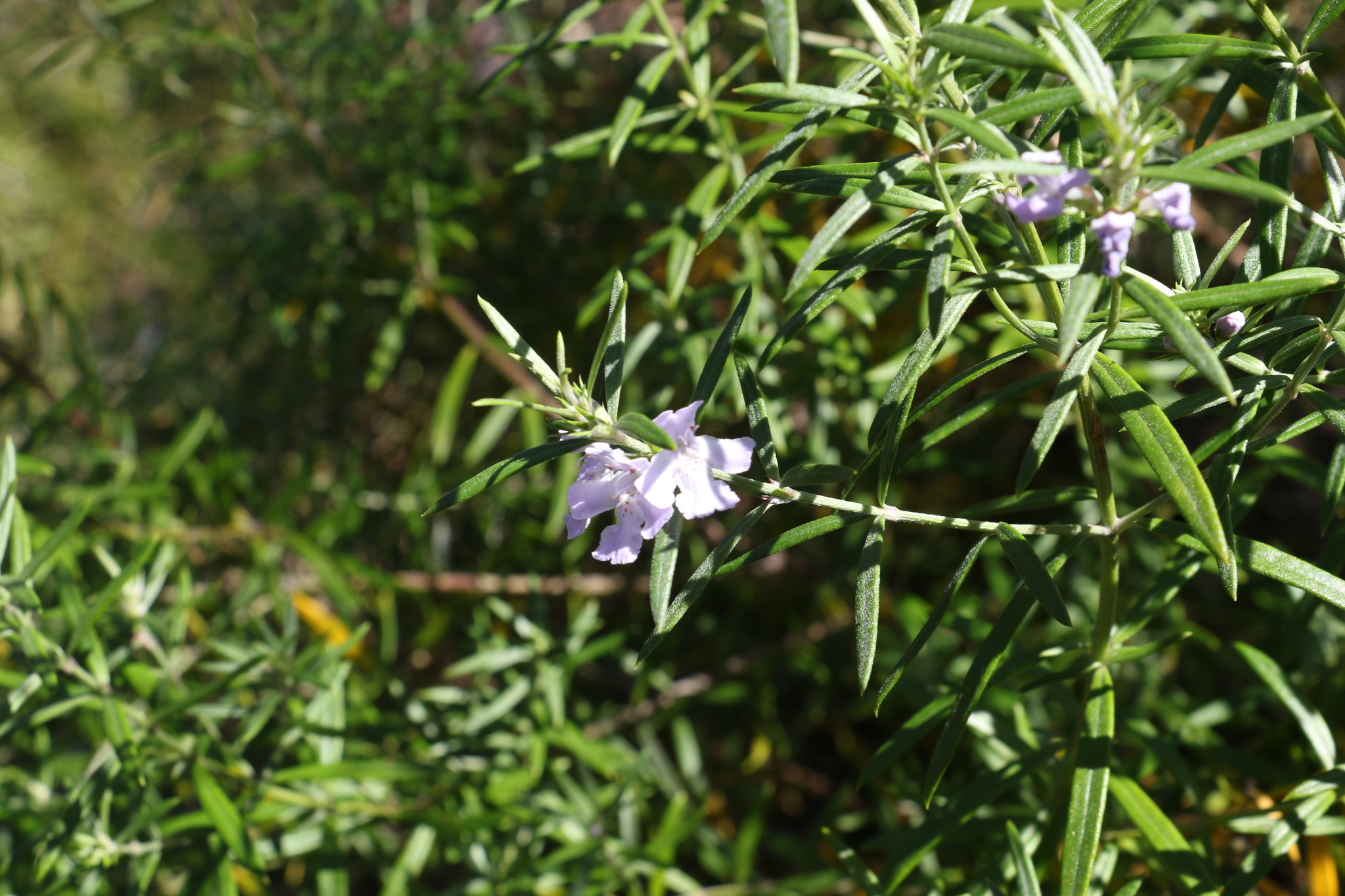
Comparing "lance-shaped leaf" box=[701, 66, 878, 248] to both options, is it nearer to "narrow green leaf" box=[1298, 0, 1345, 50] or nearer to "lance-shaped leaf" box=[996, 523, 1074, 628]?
"lance-shaped leaf" box=[996, 523, 1074, 628]

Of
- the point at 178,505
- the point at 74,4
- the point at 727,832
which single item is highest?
the point at 74,4

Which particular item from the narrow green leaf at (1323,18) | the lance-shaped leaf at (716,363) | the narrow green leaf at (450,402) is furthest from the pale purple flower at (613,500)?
the narrow green leaf at (450,402)

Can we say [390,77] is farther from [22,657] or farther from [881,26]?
[881,26]

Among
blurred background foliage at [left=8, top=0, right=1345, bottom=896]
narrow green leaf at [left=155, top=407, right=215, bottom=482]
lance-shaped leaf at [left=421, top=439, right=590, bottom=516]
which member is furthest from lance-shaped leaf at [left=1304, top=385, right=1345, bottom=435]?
narrow green leaf at [left=155, top=407, right=215, bottom=482]

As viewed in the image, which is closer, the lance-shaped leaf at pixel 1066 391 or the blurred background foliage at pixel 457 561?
the lance-shaped leaf at pixel 1066 391

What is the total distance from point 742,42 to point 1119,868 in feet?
6.22

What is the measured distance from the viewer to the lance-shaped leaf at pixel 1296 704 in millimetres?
1311

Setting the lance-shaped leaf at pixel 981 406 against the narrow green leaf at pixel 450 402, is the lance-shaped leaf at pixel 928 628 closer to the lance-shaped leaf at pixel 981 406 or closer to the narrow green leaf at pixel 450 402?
the lance-shaped leaf at pixel 981 406

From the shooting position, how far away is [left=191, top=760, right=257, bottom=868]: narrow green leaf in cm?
137

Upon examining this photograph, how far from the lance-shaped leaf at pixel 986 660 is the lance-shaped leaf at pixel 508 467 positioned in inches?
21.0

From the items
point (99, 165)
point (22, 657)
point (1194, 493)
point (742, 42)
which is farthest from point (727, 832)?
point (99, 165)

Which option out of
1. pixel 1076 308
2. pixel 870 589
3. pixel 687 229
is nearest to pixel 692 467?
pixel 870 589

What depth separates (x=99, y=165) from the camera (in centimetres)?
468

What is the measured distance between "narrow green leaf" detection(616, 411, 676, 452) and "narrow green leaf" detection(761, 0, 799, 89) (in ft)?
1.08
